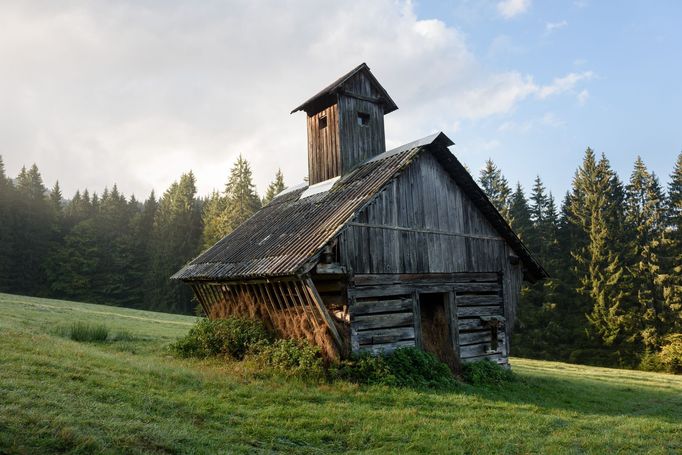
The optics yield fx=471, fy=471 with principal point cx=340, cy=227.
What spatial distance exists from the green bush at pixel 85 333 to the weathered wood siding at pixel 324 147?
10.4 m

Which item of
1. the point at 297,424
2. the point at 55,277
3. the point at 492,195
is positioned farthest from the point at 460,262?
the point at 55,277

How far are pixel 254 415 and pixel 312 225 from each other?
6.78 m

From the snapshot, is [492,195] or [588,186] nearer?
[588,186]

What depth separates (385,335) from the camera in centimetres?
1380

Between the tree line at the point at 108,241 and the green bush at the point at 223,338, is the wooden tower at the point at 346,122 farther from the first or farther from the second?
the tree line at the point at 108,241

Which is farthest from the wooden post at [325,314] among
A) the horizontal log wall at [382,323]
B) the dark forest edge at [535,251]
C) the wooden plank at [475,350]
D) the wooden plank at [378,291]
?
the dark forest edge at [535,251]

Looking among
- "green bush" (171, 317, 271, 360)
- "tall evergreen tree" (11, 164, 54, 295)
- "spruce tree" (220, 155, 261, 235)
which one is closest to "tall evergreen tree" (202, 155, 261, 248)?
"spruce tree" (220, 155, 261, 235)

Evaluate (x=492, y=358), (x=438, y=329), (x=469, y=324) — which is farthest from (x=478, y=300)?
(x=492, y=358)

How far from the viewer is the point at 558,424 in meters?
10.5

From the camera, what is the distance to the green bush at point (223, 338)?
14.7m

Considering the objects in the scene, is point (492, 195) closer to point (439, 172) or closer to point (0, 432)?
point (439, 172)

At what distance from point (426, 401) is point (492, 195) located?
4270 centimetres

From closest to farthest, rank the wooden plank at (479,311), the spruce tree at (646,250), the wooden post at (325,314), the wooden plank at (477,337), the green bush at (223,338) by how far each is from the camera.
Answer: the wooden post at (325,314), the green bush at (223,338), the wooden plank at (477,337), the wooden plank at (479,311), the spruce tree at (646,250)

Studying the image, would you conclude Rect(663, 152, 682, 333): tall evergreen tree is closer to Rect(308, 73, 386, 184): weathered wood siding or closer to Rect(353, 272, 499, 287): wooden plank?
Rect(353, 272, 499, 287): wooden plank
